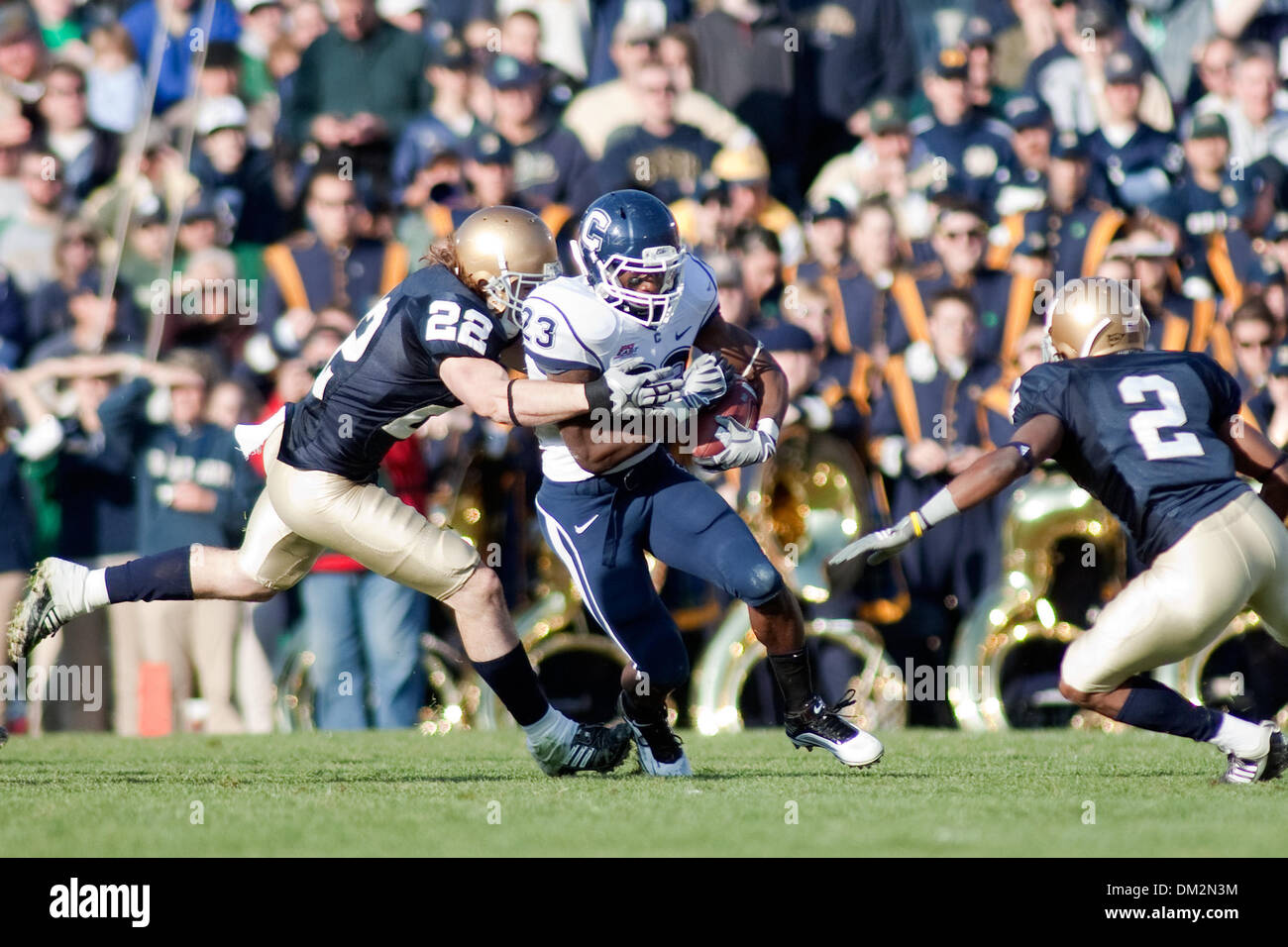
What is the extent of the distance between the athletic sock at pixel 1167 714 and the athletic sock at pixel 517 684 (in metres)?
1.85

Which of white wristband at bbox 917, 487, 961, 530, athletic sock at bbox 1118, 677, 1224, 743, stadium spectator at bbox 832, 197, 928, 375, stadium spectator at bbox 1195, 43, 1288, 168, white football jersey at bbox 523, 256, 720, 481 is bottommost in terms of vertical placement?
athletic sock at bbox 1118, 677, 1224, 743

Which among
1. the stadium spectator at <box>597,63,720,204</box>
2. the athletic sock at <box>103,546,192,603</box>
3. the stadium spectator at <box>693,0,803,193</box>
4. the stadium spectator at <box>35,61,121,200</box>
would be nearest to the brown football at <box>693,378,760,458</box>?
the athletic sock at <box>103,546,192,603</box>

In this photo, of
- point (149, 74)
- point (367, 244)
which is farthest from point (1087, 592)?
point (149, 74)

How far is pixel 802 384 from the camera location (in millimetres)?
9062

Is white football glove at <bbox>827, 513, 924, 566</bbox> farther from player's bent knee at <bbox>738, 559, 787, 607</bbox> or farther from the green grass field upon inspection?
the green grass field

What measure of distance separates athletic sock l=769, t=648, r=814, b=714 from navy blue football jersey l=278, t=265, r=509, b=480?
1.36 meters

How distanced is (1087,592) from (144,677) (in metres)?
4.45

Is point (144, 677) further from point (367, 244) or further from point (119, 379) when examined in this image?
point (367, 244)

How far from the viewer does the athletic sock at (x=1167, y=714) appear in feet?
19.2

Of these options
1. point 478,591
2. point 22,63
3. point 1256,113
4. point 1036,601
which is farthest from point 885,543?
point 22,63

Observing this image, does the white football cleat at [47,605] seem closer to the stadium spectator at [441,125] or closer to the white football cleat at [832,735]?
the white football cleat at [832,735]

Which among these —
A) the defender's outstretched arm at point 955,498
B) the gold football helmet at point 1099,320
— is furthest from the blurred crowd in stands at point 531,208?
the defender's outstretched arm at point 955,498

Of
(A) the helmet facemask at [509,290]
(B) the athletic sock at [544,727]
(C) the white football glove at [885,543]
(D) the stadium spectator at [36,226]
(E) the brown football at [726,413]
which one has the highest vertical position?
(D) the stadium spectator at [36,226]

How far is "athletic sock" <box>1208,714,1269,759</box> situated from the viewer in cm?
588
